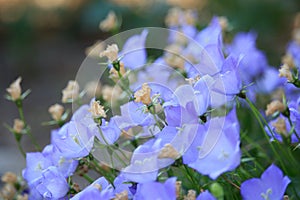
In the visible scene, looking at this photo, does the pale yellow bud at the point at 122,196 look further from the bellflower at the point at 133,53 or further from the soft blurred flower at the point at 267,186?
the bellflower at the point at 133,53

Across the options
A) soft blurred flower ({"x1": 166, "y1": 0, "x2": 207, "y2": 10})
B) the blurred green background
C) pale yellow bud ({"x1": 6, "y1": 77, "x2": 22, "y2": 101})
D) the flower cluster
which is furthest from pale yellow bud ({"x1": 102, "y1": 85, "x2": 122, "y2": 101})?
soft blurred flower ({"x1": 166, "y1": 0, "x2": 207, "y2": 10})

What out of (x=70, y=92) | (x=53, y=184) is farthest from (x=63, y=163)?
(x=70, y=92)

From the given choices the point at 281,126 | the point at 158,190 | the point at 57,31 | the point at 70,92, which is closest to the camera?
the point at 158,190

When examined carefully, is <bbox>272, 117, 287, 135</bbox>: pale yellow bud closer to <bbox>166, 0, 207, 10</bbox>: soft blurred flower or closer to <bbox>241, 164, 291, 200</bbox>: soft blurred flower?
<bbox>241, 164, 291, 200</bbox>: soft blurred flower

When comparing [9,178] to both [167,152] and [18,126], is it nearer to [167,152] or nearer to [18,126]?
[18,126]

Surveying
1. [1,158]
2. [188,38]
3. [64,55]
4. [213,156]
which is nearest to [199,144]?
[213,156]

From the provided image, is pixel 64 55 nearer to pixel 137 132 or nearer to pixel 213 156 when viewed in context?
pixel 137 132
